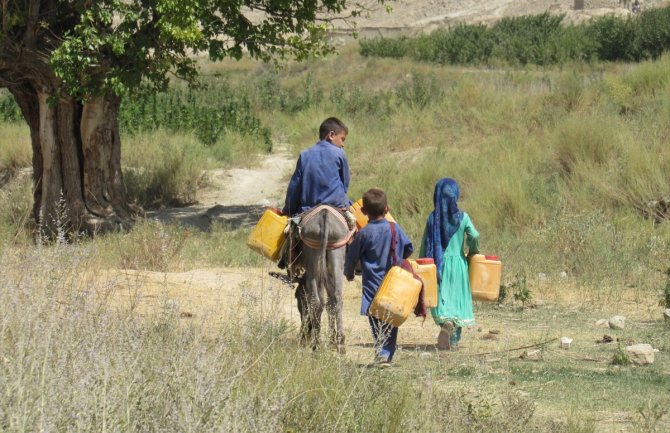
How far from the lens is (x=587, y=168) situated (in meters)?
16.4

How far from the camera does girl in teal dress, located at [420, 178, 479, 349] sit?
8.89 metres

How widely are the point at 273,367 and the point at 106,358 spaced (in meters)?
1.25

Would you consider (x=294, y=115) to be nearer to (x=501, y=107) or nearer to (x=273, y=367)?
(x=501, y=107)

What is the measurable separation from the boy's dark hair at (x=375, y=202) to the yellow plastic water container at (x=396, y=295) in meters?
0.48

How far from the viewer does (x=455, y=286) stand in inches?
353

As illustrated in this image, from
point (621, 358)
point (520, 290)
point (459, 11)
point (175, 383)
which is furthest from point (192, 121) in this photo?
point (459, 11)

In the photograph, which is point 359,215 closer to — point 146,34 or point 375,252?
point 375,252

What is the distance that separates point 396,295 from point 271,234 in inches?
46.2

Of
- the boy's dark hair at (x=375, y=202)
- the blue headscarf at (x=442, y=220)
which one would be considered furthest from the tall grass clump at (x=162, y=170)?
the boy's dark hair at (x=375, y=202)

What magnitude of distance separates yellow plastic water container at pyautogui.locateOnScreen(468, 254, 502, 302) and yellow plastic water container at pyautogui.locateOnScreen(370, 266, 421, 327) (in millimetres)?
1367

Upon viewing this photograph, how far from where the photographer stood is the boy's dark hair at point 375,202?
25.9 ft

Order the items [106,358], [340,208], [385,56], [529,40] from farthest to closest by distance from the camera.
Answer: [385,56], [529,40], [340,208], [106,358]

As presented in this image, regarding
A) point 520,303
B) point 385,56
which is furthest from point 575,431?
point 385,56

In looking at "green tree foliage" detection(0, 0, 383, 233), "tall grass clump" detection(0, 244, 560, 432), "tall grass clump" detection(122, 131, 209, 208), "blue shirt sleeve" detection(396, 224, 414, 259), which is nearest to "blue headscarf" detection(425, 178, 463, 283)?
"blue shirt sleeve" detection(396, 224, 414, 259)
